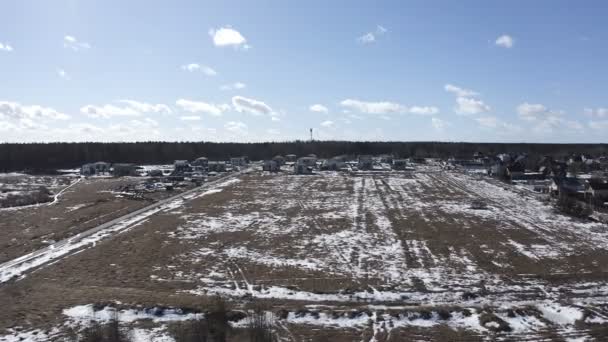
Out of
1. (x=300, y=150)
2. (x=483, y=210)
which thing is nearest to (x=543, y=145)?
(x=300, y=150)

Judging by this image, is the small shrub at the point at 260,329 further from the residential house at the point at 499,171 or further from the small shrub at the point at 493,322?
the residential house at the point at 499,171

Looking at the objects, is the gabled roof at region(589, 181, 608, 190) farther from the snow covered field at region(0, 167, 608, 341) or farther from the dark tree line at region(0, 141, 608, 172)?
the dark tree line at region(0, 141, 608, 172)

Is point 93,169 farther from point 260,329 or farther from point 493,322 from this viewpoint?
point 493,322

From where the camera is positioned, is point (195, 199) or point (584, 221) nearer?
point (584, 221)

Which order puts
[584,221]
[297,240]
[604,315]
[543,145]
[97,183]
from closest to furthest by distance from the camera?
[604,315] → [297,240] → [584,221] → [97,183] → [543,145]

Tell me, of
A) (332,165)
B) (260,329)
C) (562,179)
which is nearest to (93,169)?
(332,165)

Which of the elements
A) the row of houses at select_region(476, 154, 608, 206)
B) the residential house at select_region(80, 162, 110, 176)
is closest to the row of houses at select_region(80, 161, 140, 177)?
the residential house at select_region(80, 162, 110, 176)

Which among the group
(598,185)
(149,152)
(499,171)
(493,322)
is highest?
(149,152)

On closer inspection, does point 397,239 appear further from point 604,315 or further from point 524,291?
point 604,315

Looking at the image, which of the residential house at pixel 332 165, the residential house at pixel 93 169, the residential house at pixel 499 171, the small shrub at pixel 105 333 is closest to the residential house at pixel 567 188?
the residential house at pixel 499 171

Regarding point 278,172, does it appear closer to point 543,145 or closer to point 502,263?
point 502,263

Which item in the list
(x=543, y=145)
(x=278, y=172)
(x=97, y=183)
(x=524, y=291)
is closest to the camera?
(x=524, y=291)
